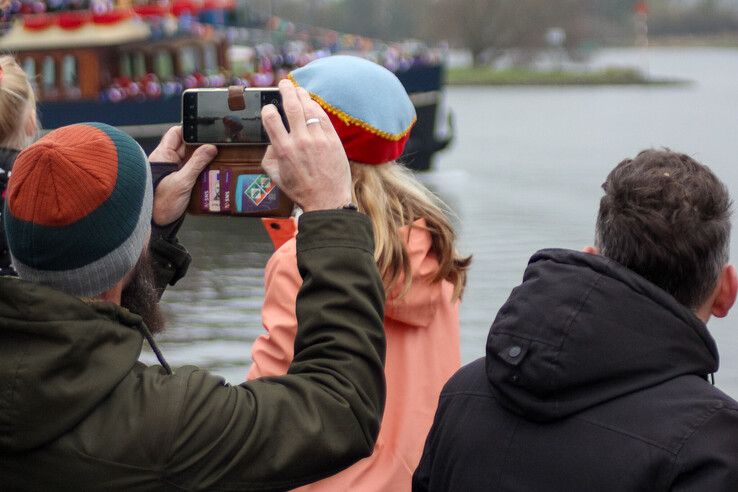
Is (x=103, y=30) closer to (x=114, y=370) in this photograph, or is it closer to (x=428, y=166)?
(x=428, y=166)

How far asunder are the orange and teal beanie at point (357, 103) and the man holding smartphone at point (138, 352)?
0.78 meters

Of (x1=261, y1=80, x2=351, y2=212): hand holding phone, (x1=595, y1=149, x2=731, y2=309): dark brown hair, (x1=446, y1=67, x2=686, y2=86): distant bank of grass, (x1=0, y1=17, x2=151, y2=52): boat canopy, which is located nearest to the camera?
(x1=261, y1=80, x2=351, y2=212): hand holding phone

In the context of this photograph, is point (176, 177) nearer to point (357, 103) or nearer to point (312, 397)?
point (357, 103)

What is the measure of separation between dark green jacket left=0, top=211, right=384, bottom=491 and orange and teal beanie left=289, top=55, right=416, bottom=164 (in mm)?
885

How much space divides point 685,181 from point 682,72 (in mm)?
69874

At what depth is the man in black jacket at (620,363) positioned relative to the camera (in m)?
1.64

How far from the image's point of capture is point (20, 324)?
144 centimetres

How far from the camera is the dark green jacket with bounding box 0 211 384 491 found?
56.1 inches

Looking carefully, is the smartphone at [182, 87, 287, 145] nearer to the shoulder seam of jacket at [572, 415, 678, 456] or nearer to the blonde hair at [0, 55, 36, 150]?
the shoulder seam of jacket at [572, 415, 678, 456]

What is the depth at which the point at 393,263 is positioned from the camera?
2.38 m

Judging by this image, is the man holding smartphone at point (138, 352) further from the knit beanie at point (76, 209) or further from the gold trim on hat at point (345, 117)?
the gold trim on hat at point (345, 117)

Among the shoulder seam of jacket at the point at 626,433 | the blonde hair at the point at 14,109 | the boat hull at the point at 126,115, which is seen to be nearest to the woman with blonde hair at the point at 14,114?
the blonde hair at the point at 14,109

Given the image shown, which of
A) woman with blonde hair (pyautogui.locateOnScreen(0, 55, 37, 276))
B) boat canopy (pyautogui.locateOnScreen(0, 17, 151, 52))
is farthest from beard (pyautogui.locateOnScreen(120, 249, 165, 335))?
boat canopy (pyautogui.locateOnScreen(0, 17, 151, 52))

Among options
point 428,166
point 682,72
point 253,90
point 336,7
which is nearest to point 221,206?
point 253,90
